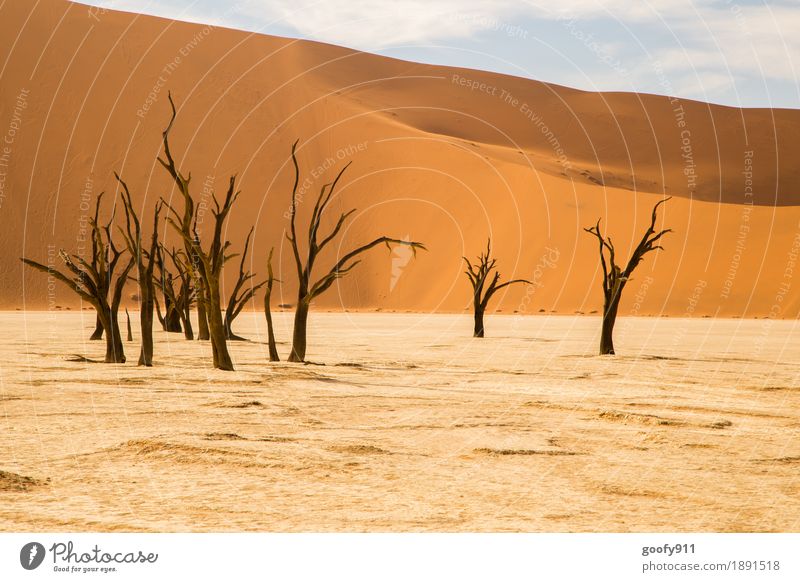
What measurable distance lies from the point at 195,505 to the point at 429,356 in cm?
1848

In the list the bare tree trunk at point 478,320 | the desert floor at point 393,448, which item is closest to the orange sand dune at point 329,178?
the bare tree trunk at point 478,320

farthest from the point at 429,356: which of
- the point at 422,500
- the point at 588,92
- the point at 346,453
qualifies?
the point at 588,92

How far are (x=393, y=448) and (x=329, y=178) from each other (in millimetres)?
69525

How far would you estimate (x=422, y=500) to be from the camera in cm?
776

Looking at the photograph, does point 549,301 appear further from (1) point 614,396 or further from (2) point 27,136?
(1) point 614,396

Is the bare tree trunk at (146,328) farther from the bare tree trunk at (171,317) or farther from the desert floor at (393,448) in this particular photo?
the bare tree trunk at (171,317)

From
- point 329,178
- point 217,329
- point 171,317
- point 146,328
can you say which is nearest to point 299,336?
point 217,329

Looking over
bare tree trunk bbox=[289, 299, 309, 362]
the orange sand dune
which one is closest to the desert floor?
bare tree trunk bbox=[289, 299, 309, 362]

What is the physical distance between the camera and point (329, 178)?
78.8 meters

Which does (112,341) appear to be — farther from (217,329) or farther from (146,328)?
(217,329)

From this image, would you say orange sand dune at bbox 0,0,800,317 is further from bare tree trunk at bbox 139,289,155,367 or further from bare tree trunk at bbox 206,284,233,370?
bare tree trunk at bbox 206,284,233,370

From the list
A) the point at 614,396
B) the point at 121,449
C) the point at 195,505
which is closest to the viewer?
the point at 195,505

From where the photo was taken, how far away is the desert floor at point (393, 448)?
7258 mm

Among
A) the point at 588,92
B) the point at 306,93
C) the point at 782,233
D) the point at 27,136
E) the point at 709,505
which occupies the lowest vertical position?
the point at 709,505
